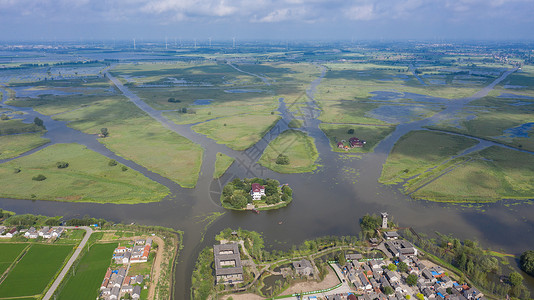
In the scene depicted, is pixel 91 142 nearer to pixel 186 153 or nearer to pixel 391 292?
pixel 186 153

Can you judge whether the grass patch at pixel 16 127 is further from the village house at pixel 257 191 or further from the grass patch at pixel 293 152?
the village house at pixel 257 191

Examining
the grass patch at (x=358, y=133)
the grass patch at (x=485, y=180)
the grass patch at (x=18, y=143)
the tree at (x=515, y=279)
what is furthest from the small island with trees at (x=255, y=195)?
the grass patch at (x=18, y=143)

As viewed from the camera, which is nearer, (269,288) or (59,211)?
(269,288)

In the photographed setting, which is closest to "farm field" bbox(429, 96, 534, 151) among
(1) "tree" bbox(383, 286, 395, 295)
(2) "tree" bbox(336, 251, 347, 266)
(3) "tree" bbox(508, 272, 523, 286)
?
(3) "tree" bbox(508, 272, 523, 286)

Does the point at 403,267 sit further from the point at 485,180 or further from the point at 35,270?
the point at 35,270

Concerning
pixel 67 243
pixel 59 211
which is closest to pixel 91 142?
pixel 59 211

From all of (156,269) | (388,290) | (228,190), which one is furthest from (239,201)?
(388,290)

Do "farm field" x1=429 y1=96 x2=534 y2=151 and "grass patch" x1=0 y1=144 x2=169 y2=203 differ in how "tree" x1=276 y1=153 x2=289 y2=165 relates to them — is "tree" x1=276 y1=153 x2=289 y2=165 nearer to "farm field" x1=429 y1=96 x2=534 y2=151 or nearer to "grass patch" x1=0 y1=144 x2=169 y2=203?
"grass patch" x1=0 y1=144 x2=169 y2=203
